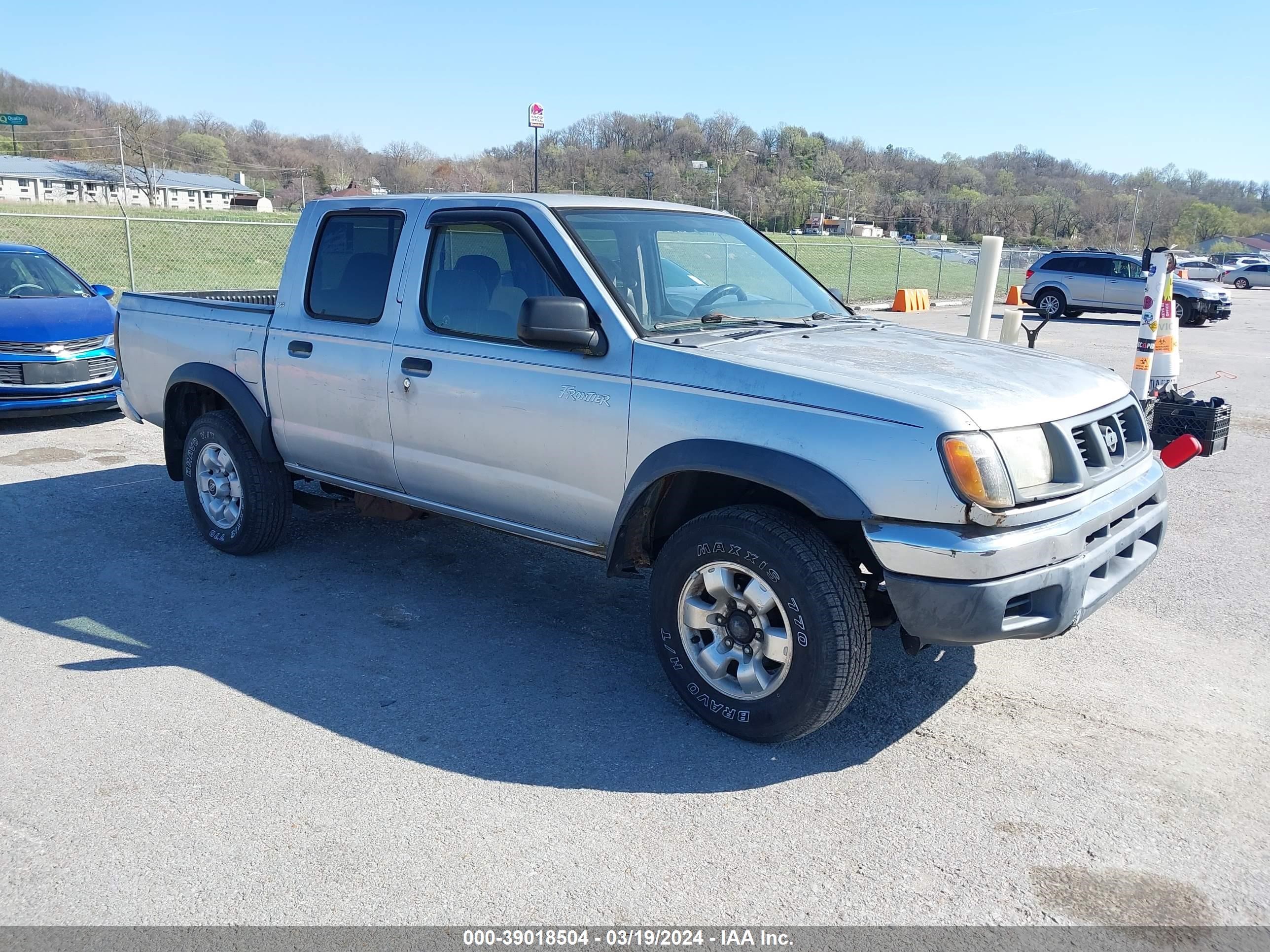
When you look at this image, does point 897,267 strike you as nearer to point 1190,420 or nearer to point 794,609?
point 1190,420

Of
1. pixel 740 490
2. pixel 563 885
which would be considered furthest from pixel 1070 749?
pixel 563 885

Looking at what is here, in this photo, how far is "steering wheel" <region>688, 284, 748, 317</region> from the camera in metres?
4.34

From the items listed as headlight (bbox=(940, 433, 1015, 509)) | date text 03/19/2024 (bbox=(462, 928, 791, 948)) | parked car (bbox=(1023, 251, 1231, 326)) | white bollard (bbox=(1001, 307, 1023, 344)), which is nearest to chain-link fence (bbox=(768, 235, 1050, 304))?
parked car (bbox=(1023, 251, 1231, 326))

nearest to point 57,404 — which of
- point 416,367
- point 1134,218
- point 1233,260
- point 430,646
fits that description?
point 416,367

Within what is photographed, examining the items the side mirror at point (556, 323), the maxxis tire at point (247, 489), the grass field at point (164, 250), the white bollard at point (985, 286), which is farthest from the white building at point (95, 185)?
the side mirror at point (556, 323)

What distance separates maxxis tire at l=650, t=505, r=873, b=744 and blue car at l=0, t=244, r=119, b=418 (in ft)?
23.4

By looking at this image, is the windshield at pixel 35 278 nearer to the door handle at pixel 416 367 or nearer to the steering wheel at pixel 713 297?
the door handle at pixel 416 367

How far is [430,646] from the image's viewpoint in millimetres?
4539

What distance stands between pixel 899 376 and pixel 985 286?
6229 mm

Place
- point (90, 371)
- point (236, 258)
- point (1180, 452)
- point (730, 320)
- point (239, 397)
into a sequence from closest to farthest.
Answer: point (730, 320)
point (1180, 452)
point (239, 397)
point (90, 371)
point (236, 258)

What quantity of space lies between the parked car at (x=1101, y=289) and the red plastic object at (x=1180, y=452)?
2155 cm

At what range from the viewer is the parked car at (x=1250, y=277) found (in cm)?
4744

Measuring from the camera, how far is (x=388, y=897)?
280 cm

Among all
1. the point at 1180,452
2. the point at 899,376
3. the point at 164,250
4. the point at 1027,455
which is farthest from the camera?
the point at 164,250
